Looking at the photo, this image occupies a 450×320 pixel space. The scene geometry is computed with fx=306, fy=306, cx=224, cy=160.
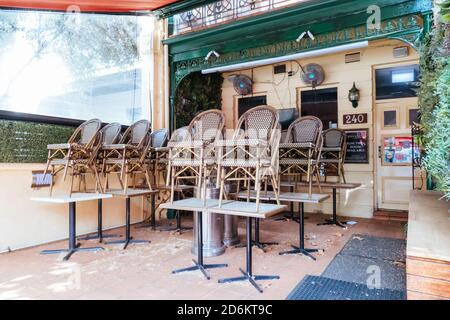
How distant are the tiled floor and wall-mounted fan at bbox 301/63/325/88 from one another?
3094 mm

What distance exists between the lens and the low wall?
3.50 metres

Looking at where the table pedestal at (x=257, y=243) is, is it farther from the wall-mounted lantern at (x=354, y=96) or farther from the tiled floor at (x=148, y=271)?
the wall-mounted lantern at (x=354, y=96)

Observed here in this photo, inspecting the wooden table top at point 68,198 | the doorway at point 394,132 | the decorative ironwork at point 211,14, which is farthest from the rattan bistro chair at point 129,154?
the doorway at point 394,132

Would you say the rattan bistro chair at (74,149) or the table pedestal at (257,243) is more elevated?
the rattan bistro chair at (74,149)

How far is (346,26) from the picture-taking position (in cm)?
406

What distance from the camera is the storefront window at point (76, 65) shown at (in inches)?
154

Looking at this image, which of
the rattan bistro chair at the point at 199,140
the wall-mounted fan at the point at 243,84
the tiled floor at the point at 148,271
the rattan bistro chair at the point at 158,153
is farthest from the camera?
the wall-mounted fan at the point at 243,84

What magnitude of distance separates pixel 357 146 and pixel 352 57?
1658 millimetres

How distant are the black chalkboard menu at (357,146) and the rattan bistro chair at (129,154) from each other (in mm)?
3656

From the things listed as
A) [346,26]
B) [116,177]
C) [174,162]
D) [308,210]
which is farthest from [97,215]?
[346,26]

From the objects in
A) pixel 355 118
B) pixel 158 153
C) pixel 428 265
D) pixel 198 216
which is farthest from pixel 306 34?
pixel 428 265

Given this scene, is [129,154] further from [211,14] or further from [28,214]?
[211,14]
